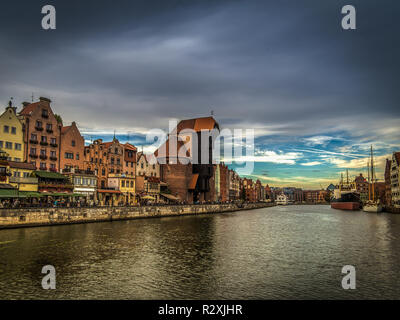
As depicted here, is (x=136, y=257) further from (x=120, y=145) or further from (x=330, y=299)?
(x=120, y=145)

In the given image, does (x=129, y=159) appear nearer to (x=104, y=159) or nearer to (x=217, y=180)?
(x=104, y=159)

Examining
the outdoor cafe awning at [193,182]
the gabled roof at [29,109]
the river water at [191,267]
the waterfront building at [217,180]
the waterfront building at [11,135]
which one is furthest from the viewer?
the waterfront building at [217,180]

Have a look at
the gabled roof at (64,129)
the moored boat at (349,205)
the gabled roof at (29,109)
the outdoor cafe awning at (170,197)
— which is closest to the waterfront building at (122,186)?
the gabled roof at (64,129)

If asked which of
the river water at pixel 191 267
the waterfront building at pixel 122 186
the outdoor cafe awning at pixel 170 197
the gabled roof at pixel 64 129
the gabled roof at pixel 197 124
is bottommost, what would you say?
the river water at pixel 191 267

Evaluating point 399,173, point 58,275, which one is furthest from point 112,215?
point 399,173

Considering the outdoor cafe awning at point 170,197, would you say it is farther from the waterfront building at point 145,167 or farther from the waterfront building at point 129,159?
the waterfront building at point 129,159

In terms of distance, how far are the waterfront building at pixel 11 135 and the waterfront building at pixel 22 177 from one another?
245cm

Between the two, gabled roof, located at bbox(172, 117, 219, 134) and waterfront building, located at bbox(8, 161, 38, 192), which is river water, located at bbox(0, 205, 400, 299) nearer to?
waterfront building, located at bbox(8, 161, 38, 192)

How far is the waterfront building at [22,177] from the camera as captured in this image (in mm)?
58281

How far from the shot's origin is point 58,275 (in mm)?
Result: 23953

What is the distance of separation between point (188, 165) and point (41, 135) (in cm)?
5989

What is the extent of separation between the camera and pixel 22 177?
196 feet

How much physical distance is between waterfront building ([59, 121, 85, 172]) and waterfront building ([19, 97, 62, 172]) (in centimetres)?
128

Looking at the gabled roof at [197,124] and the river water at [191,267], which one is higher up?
the gabled roof at [197,124]
